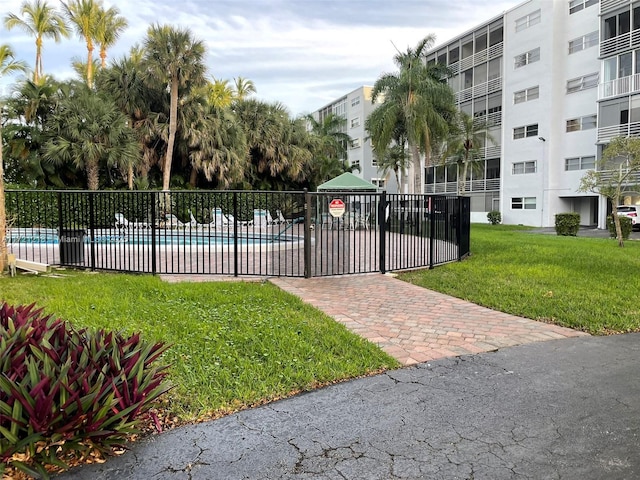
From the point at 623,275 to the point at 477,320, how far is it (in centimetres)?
468

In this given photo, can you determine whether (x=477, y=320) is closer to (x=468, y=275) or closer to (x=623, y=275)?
(x=468, y=275)

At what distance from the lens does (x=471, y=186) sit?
1666 inches

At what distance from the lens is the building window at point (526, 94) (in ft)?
116

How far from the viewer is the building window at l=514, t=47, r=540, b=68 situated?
1379 inches

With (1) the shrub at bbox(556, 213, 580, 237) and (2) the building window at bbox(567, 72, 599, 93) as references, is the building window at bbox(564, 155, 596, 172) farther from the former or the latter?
(1) the shrub at bbox(556, 213, 580, 237)

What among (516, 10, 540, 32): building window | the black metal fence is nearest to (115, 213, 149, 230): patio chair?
the black metal fence

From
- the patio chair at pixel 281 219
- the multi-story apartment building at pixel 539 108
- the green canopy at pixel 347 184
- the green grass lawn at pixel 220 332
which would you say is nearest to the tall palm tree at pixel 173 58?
the green canopy at pixel 347 184

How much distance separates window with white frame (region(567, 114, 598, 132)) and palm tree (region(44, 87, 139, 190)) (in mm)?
29018

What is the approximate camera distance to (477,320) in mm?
6246

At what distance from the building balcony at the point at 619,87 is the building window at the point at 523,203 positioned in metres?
8.35

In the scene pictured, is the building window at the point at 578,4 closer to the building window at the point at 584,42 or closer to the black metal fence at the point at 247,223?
the building window at the point at 584,42

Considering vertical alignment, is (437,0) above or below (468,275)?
above

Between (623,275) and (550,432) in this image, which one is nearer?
(550,432)

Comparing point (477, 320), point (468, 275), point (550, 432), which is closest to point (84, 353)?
point (550, 432)
